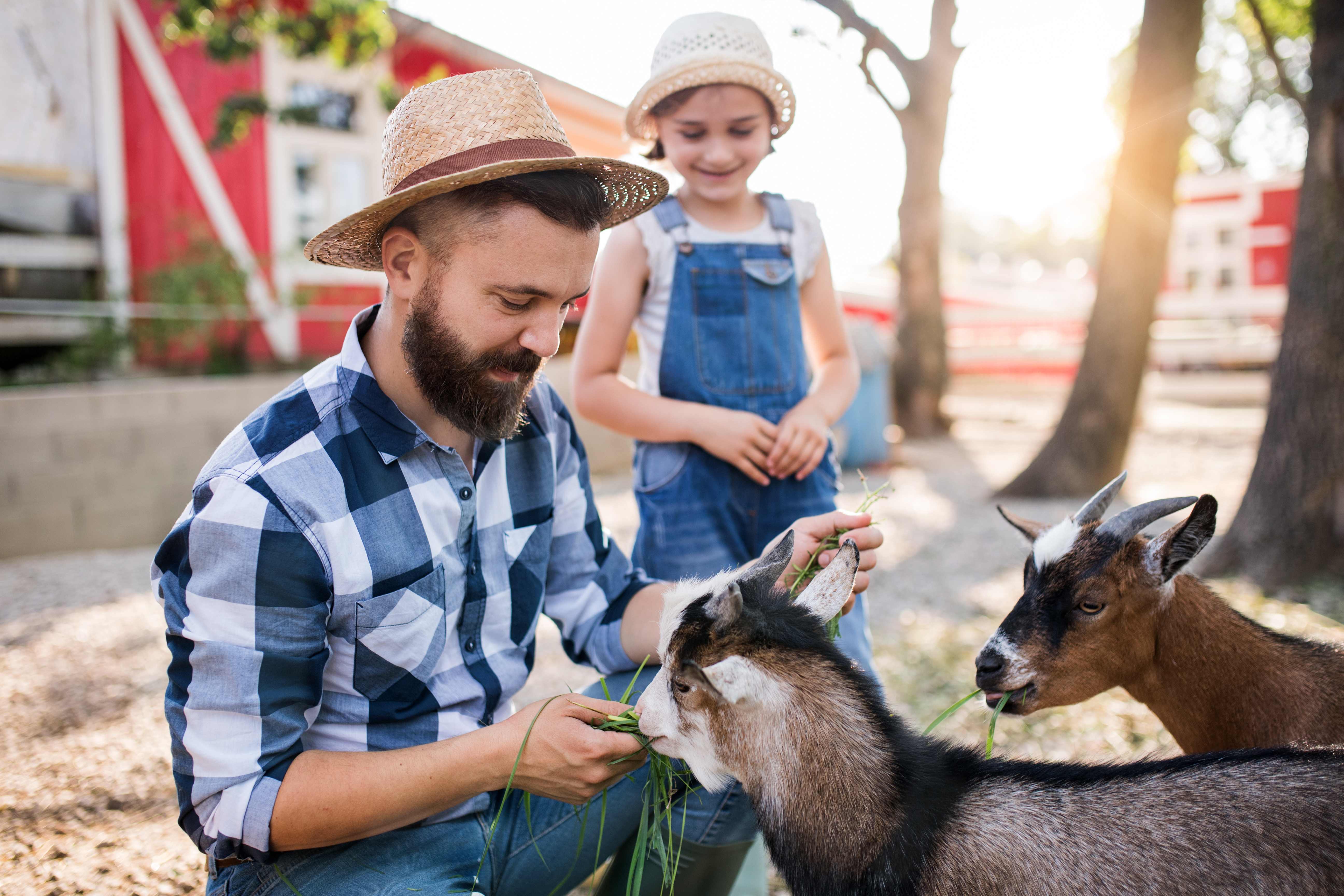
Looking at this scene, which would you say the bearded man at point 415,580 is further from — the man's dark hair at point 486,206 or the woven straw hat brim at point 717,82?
the woven straw hat brim at point 717,82

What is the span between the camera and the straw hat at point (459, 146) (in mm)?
1804

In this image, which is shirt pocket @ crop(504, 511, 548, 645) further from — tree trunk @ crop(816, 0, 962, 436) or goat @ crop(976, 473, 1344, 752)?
tree trunk @ crop(816, 0, 962, 436)

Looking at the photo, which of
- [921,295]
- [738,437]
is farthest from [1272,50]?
[738,437]

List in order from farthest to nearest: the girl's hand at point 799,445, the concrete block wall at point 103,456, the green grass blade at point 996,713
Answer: the concrete block wall at point 103,456 < the girl's hand at point 799,445 < the green grass blade at point 996,713

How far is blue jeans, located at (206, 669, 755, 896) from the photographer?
1.73m

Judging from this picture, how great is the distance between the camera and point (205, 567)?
1608mm

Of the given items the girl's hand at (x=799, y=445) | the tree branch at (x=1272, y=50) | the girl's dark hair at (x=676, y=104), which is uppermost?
the tree branch at (x=1272, y=50)

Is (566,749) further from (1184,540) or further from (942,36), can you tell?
(942,36)

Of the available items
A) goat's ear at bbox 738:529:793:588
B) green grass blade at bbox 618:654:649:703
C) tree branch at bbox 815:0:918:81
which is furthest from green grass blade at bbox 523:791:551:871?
tree branch at bbox 815:0:918:81

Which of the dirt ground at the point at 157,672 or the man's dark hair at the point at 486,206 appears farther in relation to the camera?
the dirt ground at the point at 157,672

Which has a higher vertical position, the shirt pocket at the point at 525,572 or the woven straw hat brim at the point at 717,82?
the woven straw hat brim at the point at 717,82

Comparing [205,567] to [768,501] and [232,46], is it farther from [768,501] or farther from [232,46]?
[232,46]

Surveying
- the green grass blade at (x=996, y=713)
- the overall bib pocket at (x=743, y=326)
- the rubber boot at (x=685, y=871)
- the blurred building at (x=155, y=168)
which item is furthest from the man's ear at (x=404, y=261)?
the blurred building at (x=155, y=168)

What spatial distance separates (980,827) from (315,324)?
31.4 feet
